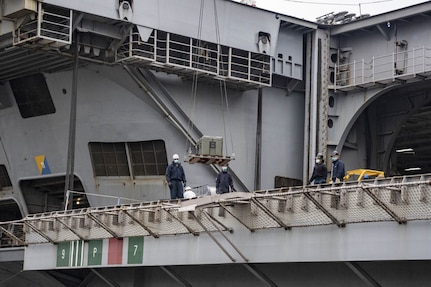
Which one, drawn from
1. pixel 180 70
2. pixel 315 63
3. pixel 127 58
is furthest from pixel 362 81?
pixel 127 58

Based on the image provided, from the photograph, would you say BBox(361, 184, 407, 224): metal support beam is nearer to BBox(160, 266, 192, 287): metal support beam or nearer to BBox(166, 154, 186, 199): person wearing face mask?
BBox(160, 266, 192, 287): metal support beam

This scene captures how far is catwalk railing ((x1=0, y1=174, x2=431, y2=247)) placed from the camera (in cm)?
1627

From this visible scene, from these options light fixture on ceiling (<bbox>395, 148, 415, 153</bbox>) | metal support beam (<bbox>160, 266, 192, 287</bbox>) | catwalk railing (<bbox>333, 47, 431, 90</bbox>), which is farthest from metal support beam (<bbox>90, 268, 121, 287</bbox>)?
light fixture on ceiling (<bbox>395, 148, 415, 153</bbox>)

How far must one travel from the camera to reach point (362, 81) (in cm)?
3525

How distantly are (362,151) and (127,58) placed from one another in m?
13.4

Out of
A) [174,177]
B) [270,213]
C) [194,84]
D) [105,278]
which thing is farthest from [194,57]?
[270,213]

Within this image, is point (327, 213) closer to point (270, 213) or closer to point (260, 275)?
point (270, 213)

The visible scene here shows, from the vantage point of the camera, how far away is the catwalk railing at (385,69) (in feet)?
108

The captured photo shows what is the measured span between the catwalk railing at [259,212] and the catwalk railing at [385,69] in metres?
14.5

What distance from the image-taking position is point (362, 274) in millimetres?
17000

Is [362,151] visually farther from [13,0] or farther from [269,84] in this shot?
[13,0]

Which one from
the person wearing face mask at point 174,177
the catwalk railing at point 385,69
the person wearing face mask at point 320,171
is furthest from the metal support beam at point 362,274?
the catwalk railing at point 385,69

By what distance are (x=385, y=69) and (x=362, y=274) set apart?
62.1 ft

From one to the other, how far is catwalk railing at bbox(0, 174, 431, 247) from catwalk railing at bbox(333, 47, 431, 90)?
573 inches
